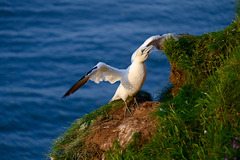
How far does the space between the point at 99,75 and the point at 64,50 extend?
31.1ft

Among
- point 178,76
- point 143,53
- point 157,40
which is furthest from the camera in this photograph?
point 157,40

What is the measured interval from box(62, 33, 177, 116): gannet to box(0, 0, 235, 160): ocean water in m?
5.49

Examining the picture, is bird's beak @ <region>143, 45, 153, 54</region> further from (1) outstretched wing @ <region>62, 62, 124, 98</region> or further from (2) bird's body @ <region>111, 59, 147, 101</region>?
(1) outstretched wing @ <region>62, 62, 124, 98</region>

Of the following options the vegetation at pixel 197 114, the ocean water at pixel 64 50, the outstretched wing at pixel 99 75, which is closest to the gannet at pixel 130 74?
the outstretched wing at pixel 99 75

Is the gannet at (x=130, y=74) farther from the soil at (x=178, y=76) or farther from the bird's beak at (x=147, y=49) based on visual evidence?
the soil at (x=178, y=76)

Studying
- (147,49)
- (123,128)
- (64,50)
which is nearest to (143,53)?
(147,49)

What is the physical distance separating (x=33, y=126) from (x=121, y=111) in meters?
7.39

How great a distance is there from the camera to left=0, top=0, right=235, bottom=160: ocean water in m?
13.5

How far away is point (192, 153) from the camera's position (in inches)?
177

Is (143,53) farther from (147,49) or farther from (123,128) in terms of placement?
(123,128)

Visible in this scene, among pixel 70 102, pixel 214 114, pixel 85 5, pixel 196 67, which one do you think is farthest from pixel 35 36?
pixel 214 114

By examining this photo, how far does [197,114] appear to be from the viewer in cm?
486

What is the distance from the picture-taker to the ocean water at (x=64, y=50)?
13477mm

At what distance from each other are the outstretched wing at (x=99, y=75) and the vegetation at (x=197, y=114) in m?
0.69
